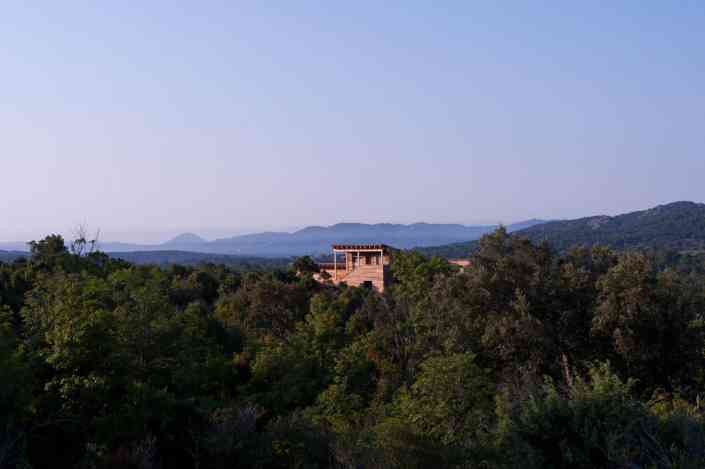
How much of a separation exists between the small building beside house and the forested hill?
45.6 meters

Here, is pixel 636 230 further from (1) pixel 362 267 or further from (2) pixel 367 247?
(1) pixel 362 267

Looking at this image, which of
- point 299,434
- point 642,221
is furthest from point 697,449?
point 642,221

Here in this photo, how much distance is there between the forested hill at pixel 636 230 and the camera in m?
102

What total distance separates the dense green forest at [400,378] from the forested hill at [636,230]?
252 ft

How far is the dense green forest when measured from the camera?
11.3 meters

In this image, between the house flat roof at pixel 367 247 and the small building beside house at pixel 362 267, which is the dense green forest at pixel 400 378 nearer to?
the small building beside house at pixel 362 267

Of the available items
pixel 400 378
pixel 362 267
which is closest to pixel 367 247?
pixel 362 267

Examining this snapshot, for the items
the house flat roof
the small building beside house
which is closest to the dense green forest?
the small building beside house

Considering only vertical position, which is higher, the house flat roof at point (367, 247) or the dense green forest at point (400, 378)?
the house flat roof at point (367, 247)

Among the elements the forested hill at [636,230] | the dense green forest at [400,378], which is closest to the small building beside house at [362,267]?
the dense green forest at [400,378]

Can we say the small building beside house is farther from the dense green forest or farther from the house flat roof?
the dense green forest

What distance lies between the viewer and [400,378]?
21922 mm

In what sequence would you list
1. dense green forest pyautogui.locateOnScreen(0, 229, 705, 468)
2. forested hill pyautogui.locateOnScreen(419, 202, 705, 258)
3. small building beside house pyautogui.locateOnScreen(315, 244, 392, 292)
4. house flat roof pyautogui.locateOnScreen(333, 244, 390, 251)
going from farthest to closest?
forested hill pyautogui.locateOnScreen(419, 202, 705, 258) → house flat roof pyautogui.locateOnScreen(333, 244, 390, 251) → small building beside house pyautogui.locateOnScreen(315, 244, 392, 292) → dense green forest pyautogui.locateOnScreen(0, 229, 705, 468)

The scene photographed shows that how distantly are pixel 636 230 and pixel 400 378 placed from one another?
10957 cm
